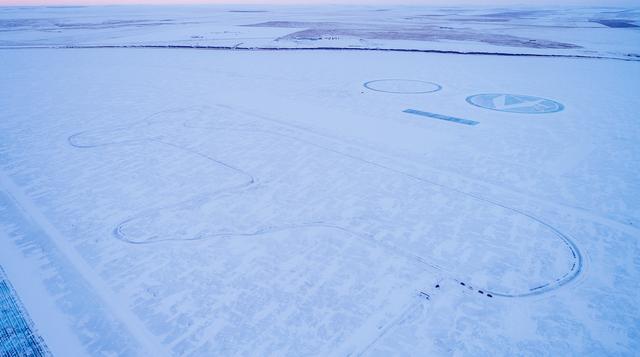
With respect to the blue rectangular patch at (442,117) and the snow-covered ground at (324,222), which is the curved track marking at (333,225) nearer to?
the snow-covered ground at (324,222)

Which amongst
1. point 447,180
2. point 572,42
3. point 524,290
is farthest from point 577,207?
point 572,42

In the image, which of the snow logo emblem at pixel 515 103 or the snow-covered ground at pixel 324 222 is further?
the snow logo emblem at pixel 515 103

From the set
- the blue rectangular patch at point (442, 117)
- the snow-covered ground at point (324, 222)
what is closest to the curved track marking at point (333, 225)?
the snow-covered ground at point (324, 222)

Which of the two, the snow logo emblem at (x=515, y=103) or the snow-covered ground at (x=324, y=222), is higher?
the snow logo emblem at (x=515, y=103)

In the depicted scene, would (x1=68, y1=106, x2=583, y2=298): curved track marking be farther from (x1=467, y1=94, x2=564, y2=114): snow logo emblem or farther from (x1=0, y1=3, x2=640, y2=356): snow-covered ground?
(x1=467, y1=94, x2=564, y2=114): snow logo emblem

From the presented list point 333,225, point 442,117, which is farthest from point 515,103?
point 333,225

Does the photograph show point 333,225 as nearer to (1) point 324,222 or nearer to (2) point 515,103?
(1) point 324,222
